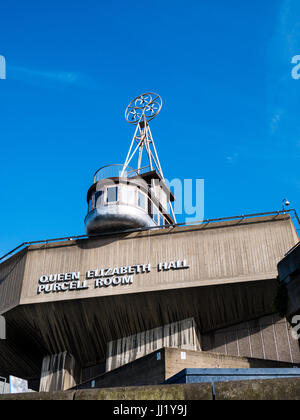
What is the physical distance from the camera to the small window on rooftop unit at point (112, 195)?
32969mm

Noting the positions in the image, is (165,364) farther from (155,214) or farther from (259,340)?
(155,214)

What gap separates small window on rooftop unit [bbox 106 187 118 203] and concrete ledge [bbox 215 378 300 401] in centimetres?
2718

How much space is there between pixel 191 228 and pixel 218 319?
19.8ft

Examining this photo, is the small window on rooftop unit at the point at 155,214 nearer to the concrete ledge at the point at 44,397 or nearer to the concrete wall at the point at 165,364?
the concrete wall at the point at 165,364

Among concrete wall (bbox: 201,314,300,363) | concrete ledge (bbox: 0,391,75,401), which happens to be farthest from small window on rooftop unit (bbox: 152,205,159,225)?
concrete ledge (bbox: 0,391,75,401)

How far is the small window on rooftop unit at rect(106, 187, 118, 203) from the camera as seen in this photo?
3297cm

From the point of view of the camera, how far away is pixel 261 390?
19.6 ft

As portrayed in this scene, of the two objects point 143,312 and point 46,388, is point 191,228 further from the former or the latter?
point 46,388

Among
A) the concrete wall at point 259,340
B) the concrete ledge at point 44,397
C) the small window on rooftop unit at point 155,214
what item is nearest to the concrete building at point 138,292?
the concrete wall at point 259,340

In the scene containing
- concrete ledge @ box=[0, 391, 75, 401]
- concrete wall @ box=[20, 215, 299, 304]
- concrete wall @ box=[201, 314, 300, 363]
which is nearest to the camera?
concrete ledge @ box=[0, 391, 75, 401]

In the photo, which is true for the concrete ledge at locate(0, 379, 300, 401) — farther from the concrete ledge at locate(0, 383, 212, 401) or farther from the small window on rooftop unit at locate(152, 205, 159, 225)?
the small window on rooftop unit at locate(152, 205, 159, 225)

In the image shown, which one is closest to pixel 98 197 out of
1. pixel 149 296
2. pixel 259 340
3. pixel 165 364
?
pixel 149 296

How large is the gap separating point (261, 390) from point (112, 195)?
27.7 metres
